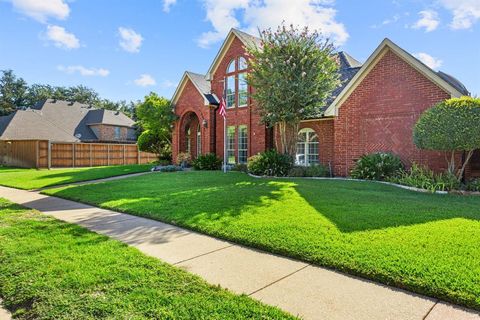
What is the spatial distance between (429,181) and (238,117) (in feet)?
37.5

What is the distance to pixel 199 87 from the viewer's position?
20.5 m

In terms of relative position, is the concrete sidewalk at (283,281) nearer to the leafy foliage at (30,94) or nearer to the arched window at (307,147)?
the arched window at (307,147)

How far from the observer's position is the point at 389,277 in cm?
368

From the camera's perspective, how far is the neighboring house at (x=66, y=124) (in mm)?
31406

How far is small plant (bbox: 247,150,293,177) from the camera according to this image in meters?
14.1

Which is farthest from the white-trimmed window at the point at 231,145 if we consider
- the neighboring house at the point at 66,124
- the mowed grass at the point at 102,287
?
the neighboring house at the point at 66,124

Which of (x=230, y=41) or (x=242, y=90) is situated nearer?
(x=242, y=90)

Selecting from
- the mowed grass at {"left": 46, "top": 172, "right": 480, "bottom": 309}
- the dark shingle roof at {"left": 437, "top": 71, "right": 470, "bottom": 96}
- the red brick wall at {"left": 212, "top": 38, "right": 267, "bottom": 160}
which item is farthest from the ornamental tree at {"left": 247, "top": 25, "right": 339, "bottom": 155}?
the mowed grass at {"left": 46, "top": 172, "right": 480, "bottom": 309}

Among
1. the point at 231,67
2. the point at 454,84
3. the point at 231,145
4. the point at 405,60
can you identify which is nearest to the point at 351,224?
the point at 405,60

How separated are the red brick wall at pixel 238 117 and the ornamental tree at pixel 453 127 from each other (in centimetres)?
876

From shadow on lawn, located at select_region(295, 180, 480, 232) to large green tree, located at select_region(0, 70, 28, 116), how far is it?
60899mm

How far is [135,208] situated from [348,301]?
6.04m

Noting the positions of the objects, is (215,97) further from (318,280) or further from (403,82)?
(318,280)

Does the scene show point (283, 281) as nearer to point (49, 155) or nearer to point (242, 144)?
point (242, 144)
